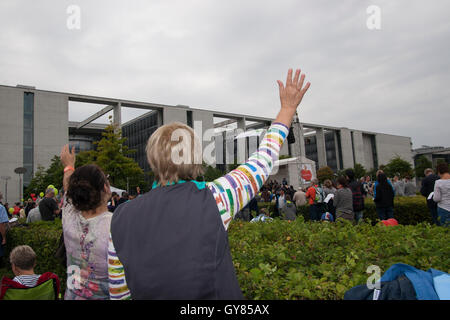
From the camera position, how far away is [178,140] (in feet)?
4.78

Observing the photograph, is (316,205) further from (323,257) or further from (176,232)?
(176,232)

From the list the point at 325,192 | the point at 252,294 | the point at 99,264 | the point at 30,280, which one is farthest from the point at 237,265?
the point at 325,192

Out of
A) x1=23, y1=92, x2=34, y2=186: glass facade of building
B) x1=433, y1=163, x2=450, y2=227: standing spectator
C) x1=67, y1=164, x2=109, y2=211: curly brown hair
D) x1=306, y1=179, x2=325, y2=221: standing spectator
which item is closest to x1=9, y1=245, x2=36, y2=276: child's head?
x1=67, y1=164, x2=109, y2=211: curly brown hair

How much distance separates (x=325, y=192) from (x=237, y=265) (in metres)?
10.4

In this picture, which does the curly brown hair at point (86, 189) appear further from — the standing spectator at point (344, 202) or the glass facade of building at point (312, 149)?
the glass facade of building at point (312, 149)

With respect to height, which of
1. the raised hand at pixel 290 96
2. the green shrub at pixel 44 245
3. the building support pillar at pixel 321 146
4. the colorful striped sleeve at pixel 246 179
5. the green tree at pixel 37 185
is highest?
the building support pillar at pixel 321 146

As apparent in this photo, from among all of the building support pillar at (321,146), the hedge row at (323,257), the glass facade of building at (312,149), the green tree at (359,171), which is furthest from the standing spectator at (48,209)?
the glass facade of building at (312,149)

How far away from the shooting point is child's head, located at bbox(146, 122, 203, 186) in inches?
56.2

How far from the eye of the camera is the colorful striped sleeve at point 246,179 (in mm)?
1419

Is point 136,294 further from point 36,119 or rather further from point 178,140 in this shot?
point 36,119

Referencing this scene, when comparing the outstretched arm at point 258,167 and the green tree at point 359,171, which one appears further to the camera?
the green tree at point 359,171

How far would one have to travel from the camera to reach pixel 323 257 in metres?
2.70

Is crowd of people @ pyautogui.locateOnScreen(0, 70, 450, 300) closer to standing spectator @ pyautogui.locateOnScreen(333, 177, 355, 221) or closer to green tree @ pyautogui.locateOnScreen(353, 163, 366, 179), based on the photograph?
standing spectator @ pyautogui.locateOnScreen(333, 177, 355, 221)

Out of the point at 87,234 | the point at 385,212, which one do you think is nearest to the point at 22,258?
the point at 87,234
